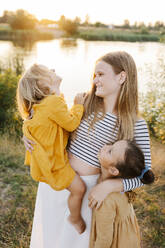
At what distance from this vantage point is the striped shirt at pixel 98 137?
1.50 meters

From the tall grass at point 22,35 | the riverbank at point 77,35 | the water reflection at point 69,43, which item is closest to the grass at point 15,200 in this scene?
the water reflection at point 69,43

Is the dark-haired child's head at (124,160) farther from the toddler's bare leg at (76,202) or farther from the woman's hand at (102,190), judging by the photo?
the toddler's bare leg at (76,202)

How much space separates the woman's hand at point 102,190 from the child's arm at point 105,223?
0.04 m

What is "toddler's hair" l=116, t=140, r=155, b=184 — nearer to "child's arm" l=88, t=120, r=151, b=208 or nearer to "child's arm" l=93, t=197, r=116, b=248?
"child's arm" l=88, t=120, r=151, b=208

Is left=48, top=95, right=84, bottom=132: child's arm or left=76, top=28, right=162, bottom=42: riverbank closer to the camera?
left=48, top=95, right=84, bottom=132: child's arm

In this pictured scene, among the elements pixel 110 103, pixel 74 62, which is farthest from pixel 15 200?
pixel 74 62

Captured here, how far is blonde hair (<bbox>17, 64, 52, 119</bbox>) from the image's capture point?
5.24 feet

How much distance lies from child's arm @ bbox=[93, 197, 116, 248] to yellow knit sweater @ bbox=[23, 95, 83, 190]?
0.26 meters

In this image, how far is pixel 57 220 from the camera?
1660 millimetres

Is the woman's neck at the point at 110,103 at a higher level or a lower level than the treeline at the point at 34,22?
lower

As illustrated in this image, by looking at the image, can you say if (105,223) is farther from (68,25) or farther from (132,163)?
(68,25)

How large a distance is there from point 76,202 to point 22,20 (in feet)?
66.7

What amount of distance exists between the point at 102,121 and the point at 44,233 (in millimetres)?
933

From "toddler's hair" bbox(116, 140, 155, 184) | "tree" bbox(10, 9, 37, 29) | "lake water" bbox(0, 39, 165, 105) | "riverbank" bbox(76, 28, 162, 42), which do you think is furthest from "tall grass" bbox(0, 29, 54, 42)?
"toddler's hair" bbox(116, 140, 155, 184)
